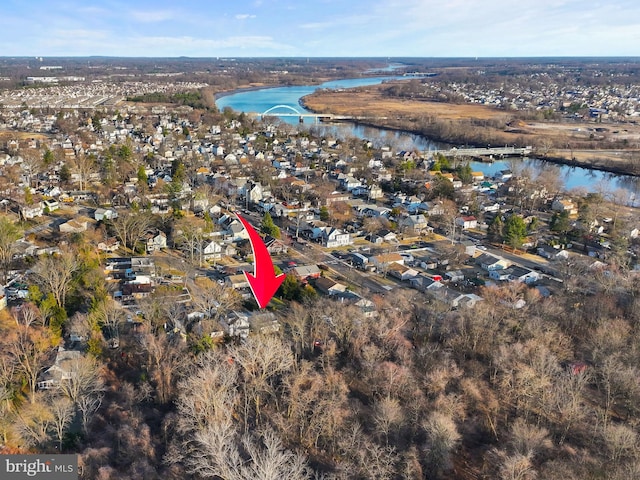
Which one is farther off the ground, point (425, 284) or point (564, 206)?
point (564, 206)

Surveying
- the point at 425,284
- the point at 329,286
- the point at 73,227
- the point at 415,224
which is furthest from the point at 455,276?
the point at 73,227

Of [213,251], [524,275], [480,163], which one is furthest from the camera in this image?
[480,163]

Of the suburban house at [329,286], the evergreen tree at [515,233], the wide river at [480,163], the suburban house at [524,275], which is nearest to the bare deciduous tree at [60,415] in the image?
the suburban house at [329,286]

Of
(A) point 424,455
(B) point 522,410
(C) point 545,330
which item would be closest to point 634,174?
(C) point 545,330

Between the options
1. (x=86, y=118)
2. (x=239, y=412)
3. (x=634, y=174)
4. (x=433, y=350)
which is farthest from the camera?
(x=86, y=118)

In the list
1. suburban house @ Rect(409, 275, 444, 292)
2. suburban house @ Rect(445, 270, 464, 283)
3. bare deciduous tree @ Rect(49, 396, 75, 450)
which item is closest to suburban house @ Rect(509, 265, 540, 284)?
suburban house @ Rect(445, 270, 464, 283)

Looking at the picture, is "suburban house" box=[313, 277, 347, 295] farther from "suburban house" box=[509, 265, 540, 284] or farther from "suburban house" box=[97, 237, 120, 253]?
"suburban house" box=[97, 237, 120, 253]

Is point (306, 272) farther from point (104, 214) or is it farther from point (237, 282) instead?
point (104, 214)

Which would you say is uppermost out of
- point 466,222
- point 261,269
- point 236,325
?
point 261,269

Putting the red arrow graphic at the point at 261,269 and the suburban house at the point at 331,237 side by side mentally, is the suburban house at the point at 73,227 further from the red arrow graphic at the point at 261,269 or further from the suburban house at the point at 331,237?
the red arrow graphic at the point at 261,269

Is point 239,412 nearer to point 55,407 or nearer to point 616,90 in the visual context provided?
point 55,407
